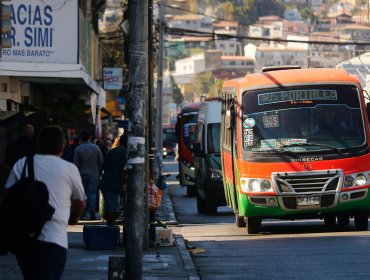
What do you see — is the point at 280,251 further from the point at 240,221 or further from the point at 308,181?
the point at 240,221

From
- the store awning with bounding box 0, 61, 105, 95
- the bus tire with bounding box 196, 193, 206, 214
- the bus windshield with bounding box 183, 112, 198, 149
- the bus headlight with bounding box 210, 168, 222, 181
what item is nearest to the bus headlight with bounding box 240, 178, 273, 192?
the bus headlight with bounding box 210, 168, 222, 181

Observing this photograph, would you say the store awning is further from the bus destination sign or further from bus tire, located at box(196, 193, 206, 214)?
the bus destination sign

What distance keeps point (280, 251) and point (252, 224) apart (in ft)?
10.8

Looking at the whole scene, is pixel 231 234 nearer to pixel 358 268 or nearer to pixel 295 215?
pixel 295 215

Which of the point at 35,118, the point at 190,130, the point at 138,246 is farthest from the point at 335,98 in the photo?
Answer: the point at 190,130

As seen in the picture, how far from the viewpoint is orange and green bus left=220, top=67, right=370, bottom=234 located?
1855cm

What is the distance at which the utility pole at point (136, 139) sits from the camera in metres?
11.2

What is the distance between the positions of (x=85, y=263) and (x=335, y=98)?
6.53m

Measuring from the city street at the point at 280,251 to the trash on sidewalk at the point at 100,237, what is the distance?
1.28 m

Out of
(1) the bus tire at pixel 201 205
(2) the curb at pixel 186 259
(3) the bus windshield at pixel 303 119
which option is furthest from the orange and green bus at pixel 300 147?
(1) the bus tire at pixel 201 205

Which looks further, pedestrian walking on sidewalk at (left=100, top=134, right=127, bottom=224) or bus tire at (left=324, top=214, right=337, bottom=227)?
bus tire at (left=324, top=214, right=337, bottom=227)

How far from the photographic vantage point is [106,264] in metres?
14.6

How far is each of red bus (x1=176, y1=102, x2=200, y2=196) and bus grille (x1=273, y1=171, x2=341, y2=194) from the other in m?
15.0

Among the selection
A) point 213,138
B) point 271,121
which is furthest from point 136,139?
point 213,138
